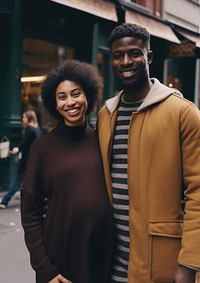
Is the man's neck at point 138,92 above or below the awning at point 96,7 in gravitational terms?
below

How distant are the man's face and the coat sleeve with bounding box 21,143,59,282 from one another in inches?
24.1

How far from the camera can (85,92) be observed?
2.55 meters

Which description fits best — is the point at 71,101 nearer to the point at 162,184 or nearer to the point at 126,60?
the point at 126,60

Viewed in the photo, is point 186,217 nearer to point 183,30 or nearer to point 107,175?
point 107,175

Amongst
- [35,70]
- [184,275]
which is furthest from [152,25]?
[184,275]

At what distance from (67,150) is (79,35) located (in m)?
10.6

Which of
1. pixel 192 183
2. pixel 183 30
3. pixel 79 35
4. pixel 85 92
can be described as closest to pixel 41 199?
pixel 85 92

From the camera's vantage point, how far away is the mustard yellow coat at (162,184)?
2064mm

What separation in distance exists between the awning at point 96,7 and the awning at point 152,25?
0.82m

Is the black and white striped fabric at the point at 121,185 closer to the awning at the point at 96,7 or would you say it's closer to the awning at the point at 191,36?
the awning at the point at 96,7

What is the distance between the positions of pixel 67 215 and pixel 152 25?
12.2 m

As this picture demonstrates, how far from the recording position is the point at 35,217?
2404 mm

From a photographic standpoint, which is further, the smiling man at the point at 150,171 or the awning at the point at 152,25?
the awning at the point at 152,25

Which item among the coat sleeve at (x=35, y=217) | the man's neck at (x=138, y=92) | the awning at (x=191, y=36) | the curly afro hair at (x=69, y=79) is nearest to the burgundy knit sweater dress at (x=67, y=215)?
the coat sleeve at (x=35, y=217)
